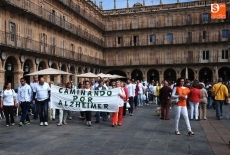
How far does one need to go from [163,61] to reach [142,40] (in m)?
4.39

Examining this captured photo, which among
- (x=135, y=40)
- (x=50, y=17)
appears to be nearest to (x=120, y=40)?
(x=135, y=40)

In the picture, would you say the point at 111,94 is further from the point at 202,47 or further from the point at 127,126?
the point at 202,47

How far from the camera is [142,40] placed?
41.9m

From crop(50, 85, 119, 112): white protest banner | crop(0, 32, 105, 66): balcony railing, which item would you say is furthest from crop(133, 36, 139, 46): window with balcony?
crop(50, 85, 119, 112): white protest banner

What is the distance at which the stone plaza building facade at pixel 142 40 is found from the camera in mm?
31797

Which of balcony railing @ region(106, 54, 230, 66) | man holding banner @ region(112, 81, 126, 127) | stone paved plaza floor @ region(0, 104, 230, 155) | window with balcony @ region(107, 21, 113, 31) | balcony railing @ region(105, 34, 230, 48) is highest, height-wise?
window with balcony @ region(107, 21, 113, 31)

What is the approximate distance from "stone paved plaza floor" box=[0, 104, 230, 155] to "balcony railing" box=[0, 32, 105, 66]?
459 inches

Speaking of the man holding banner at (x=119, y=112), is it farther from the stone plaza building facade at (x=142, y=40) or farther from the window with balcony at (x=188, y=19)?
the window with balcony at (x=188, y=19)

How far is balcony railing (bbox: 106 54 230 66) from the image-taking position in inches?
1535

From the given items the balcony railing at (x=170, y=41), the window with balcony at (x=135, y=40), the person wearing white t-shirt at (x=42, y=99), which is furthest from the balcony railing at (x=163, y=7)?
the person wearing white t-shirt at (x=42, y=99)

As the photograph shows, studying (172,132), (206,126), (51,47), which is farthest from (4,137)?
(51,47)

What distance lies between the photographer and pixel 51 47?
1064 inches

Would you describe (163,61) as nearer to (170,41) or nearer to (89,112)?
(170,41)

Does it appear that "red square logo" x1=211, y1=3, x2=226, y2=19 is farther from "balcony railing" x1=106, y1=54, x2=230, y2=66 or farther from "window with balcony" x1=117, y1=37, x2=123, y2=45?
"window with balcony" x1=117, y1=37, x2=123, y2=45
